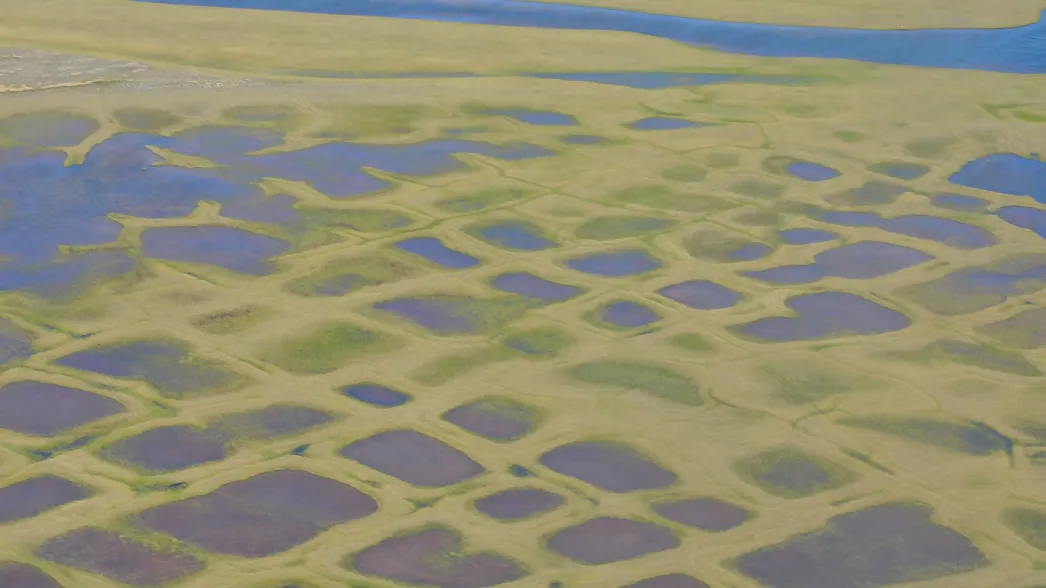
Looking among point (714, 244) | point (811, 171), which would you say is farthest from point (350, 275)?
point (811, 171)

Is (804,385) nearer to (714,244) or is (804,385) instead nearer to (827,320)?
(827,320)

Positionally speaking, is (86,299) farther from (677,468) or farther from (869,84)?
(869,84)

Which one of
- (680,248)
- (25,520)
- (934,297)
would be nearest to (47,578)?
(25,520)

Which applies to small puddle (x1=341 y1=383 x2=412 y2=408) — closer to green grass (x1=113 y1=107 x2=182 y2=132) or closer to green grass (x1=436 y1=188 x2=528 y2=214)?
green grass (x1=436 y1=188 x2=528 y2=214)

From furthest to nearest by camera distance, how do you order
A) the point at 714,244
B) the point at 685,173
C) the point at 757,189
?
1. the point at 685,173
2. the point at 757,189
3. the point at 714,244

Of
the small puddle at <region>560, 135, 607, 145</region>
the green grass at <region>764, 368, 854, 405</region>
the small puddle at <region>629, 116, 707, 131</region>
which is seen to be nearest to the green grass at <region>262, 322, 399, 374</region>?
the green grass at <region>764, 368, 854, 405</region>
